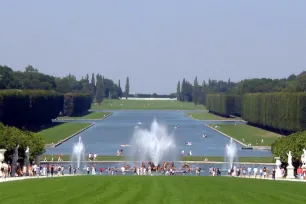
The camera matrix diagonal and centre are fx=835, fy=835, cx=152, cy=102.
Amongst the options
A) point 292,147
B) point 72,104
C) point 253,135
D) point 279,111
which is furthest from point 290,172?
point 72,104

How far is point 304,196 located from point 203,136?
6232 centimetres

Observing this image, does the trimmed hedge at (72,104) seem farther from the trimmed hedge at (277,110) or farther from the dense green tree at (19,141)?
the dense green tree at (19,141)

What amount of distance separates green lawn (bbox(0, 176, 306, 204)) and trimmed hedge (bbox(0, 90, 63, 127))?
56687 millimetres

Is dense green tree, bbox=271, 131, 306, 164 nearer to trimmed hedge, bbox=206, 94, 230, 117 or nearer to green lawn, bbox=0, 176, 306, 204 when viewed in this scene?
green lawn, bbox=0, 176, 306, 204

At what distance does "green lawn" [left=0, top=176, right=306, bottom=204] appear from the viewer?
22755mm

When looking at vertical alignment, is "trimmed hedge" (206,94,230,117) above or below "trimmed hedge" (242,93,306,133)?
above

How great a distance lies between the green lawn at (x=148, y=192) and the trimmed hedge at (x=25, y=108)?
56687 mm

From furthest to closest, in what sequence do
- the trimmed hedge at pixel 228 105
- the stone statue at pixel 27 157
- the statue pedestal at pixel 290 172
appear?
1. the trimmed hedge at pixel 228 105
2. the stone statue at pixel 27 157
3. the statue pedestal at pixel 290 172

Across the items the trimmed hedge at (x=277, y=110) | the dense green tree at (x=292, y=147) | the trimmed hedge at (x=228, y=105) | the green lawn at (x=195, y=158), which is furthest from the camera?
the trimmed hedge at (x=228, y=105)

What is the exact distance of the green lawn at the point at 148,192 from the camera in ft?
74.7

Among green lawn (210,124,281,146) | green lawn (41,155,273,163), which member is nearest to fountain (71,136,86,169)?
green lawn (41,155,273,163)

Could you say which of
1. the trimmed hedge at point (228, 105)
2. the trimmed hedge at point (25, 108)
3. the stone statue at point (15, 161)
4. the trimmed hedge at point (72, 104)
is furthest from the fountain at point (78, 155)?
the trimmed hedge at point (72, 104)

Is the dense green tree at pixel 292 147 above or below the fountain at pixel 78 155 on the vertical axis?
above

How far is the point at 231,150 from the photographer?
205 feet
